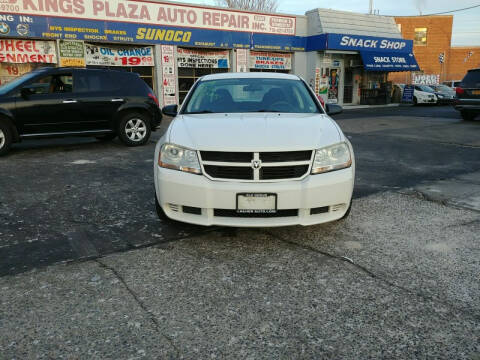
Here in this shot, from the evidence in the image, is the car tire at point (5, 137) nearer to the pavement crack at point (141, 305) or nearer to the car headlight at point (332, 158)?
the pavement crack at point (141, 305)

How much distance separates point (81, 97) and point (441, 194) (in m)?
7.33

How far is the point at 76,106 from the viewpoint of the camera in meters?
8.52

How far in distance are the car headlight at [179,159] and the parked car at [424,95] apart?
26954 mm

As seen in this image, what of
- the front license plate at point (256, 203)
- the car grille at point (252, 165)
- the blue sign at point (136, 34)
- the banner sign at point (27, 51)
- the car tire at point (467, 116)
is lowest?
the car tire at point (467, 116)

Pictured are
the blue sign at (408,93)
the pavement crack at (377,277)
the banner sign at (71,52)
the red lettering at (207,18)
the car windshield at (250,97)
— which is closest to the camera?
the pavement crack at (377,277)

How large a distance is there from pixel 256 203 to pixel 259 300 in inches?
A: 32.4

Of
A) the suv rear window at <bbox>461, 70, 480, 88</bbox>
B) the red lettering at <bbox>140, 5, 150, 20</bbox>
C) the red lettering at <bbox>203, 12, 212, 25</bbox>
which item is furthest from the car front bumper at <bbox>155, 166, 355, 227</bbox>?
the red lettering at <bbox>203, 12, 212, 25</bbox>

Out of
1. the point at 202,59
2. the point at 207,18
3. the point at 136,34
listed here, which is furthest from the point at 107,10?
the point at 202,59

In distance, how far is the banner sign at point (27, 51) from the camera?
15.3m

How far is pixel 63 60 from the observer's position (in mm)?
16625

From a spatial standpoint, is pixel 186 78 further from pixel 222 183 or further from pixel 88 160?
pixel 222 183

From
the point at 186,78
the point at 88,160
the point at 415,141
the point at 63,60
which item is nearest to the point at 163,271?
the point at 88,160

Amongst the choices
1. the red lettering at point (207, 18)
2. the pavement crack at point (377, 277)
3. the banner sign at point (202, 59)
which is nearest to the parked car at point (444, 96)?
the banner sign at point (202, 59)

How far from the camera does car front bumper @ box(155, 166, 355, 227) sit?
10.4 ft
